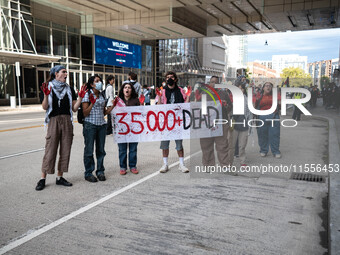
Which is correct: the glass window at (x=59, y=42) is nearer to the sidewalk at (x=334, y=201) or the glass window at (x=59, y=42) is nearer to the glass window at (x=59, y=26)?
the glass window at (x=59, y=26)

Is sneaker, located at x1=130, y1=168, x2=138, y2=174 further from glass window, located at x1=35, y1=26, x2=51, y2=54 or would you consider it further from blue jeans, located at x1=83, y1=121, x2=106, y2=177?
glass window, located at x1=35, y1=26, x2=51, y2=54

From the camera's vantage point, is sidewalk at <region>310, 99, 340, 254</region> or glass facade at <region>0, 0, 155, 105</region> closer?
sidewalk at <region>310, 99, 340, 254</region>

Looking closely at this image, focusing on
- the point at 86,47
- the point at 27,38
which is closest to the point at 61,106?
the point at 27,38

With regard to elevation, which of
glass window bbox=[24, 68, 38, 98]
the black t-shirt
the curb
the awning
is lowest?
the curb

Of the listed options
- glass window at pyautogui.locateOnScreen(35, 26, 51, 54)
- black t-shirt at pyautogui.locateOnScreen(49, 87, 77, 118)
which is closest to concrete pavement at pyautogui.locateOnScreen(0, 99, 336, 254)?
black t-shirt at pyautogui.locateOnScreen(49, 87, 77, 118)

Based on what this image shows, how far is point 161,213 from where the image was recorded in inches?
169

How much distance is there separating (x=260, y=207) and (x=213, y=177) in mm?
1664

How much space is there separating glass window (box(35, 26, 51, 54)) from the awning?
2512mm

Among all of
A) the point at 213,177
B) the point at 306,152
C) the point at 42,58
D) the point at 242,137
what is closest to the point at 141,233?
the point at 213,177

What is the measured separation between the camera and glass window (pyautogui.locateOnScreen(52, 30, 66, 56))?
31141 mm

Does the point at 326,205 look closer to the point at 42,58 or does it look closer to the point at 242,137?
the point at 242,137

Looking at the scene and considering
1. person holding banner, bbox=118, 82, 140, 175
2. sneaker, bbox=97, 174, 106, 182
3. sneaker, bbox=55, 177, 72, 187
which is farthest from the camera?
person holding banner, bbox=118, 82, 140, 175

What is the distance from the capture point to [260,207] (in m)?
4.54

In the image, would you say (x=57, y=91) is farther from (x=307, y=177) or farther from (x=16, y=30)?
(x=16, y=30)
